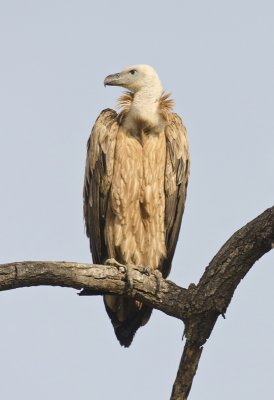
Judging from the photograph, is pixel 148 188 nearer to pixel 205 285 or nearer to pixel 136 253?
pixel 136 253

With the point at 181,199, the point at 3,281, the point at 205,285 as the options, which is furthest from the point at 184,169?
the point at 3,281

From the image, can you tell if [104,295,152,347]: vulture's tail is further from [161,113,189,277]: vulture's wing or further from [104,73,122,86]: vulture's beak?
[104,73,122,86]: vulture's beak

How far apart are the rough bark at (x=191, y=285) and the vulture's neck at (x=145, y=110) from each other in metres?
2.18

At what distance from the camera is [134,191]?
9336 millimetres

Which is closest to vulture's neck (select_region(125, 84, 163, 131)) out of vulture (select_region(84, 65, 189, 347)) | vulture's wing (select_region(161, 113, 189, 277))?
vulture (select_region(84, 65, 189, 347))

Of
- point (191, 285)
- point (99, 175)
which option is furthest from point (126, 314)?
point (191, 285)

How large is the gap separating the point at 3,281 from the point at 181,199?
323 centimetres

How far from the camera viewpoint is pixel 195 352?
7.32 m

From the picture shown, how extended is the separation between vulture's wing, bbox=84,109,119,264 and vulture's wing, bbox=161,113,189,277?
61 cm

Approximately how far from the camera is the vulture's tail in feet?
31.2

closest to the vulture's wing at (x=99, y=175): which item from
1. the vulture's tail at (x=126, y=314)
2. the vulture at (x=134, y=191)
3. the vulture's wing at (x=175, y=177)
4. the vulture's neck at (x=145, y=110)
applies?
the vulture at (x=134, y=191)

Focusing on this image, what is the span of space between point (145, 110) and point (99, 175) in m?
0.88

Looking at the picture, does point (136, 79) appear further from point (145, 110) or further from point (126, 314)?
point (126, 314)

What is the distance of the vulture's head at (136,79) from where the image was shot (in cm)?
1002
